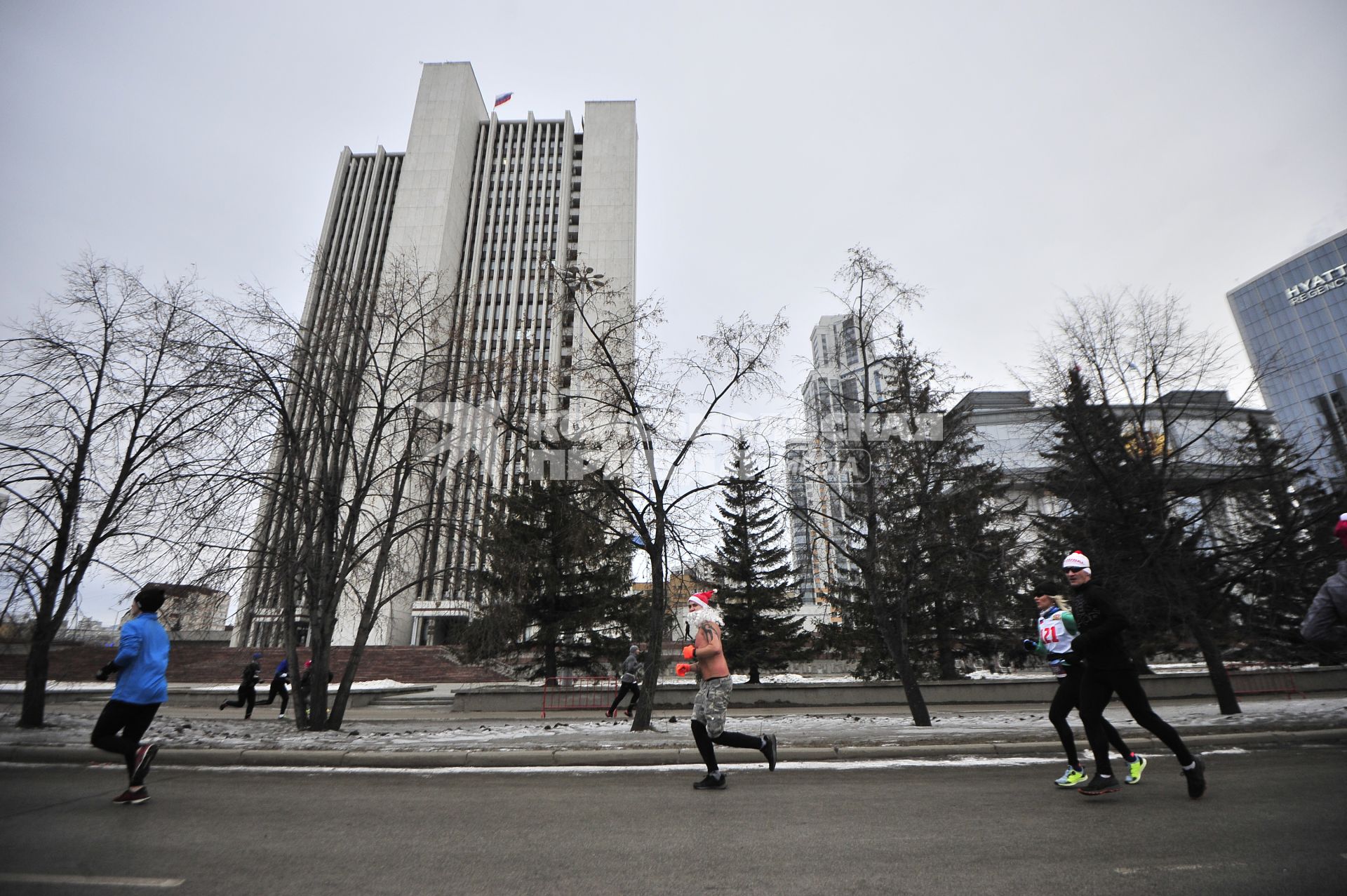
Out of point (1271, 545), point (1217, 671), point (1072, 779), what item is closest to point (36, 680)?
point (1072, 779)

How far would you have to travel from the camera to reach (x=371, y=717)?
16.5 m

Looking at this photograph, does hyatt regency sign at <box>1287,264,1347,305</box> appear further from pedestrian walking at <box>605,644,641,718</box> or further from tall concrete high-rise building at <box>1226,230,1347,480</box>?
pedestrian walking at <box>605,644,641,718</box>

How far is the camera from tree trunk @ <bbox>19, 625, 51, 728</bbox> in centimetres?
1116

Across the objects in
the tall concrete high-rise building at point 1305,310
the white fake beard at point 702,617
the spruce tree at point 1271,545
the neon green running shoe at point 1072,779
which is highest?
the tall concrete high-rise building at point 1305,310

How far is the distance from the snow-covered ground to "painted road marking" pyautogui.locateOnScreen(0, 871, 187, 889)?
5.25 meters

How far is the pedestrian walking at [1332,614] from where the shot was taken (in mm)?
3787

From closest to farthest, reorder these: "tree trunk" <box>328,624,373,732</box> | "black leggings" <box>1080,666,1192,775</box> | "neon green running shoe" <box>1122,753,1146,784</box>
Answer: "black leggings" <box>1080,666,1192,775</box> < "neon green running shoe" <box>1122,753,1146,784</box> < "tree trunk" <box>328,624,373,732</box>

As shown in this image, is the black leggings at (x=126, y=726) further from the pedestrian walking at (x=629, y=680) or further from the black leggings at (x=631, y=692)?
A: the pedestrian walking at (x=629, y=680)

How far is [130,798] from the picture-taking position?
5574mm

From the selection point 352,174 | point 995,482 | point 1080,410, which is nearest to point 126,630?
point 1080,410

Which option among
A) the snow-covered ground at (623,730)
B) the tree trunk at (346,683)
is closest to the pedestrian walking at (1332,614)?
the snow-covered ground at (623,730)

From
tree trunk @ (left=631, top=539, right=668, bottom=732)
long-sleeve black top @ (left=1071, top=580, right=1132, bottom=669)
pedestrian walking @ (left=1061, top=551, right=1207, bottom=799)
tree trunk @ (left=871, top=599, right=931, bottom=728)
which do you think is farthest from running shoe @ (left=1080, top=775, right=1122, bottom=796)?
tree trunk @ (left=631, top=539, right=668, bottom=732)

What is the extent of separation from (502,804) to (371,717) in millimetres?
13267

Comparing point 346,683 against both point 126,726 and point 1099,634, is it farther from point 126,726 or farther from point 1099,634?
point 1099,634
